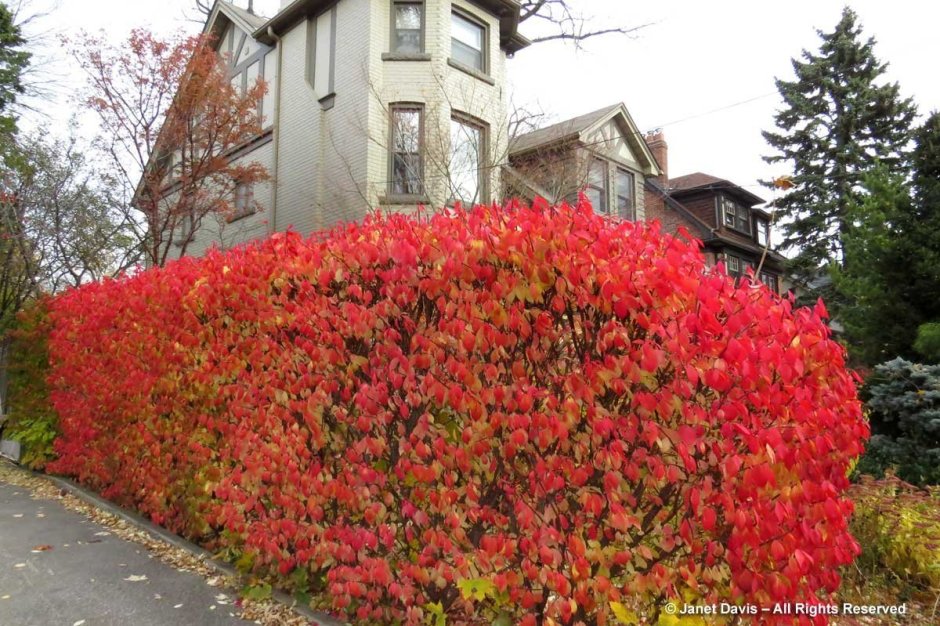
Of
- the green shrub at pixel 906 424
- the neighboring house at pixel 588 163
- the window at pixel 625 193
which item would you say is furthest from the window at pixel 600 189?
the green shrub at pixel 906 424

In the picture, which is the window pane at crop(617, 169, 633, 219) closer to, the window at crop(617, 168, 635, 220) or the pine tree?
the window at crop(617, 168, 635, 220)

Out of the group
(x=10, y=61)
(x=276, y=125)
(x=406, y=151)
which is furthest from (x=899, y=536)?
(x=10, y=61)

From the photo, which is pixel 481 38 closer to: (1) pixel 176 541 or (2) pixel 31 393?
(2) pixel 31 393

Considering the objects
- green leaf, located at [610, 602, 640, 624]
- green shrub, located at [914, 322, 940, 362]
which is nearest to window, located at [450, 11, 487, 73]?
green shrub, located at [914, 322, 940, 362]

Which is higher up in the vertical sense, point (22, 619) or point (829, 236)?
point (829, 236)

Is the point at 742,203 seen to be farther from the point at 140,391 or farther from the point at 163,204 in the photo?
the point at 140,391

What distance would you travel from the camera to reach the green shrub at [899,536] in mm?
3797

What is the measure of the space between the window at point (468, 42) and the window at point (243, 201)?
231 inches

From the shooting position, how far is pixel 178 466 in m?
5.02

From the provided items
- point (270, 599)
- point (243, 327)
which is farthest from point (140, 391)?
point (270, 599)

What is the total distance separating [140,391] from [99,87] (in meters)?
8.74

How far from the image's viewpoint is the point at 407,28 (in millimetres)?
13352

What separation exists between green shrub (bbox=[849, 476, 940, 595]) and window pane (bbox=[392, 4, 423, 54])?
12059mm

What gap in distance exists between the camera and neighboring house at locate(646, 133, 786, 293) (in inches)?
934
